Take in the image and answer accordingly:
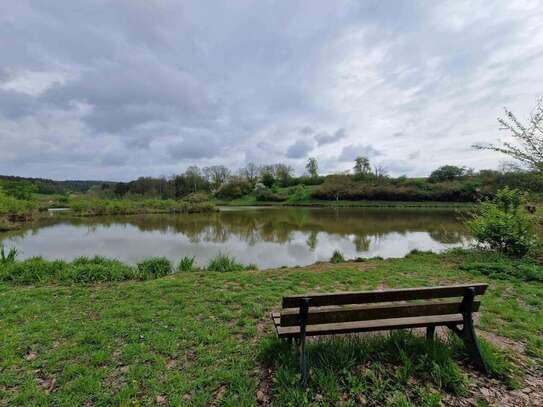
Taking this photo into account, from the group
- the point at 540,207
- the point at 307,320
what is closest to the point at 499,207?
the point at 540,207

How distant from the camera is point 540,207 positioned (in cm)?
692

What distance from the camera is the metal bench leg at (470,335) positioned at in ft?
7.62

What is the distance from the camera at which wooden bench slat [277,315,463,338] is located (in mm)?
2287

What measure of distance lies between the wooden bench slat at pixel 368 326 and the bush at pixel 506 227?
6.83m

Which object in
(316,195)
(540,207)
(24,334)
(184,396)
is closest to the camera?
(184,396)

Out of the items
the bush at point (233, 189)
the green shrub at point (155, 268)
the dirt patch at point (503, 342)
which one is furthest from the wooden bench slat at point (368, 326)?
the bush at point (233, 189)

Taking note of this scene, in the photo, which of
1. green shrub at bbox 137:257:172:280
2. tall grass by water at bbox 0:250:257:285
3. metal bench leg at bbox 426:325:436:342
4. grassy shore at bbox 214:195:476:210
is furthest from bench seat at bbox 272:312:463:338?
grassy shore at bbox 214:195:476:210

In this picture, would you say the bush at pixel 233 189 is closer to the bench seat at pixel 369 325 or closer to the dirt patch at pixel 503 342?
the dirt patch at pixel 503 342

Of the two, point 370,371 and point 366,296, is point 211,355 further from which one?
point 366,296

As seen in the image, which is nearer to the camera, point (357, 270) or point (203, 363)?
point (203, 363)

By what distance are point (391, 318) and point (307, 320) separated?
835 millimetres

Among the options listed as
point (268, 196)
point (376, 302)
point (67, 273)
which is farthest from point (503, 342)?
point (268, 196)

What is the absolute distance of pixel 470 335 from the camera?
2.40m

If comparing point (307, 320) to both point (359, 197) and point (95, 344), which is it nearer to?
point (95, 344)
